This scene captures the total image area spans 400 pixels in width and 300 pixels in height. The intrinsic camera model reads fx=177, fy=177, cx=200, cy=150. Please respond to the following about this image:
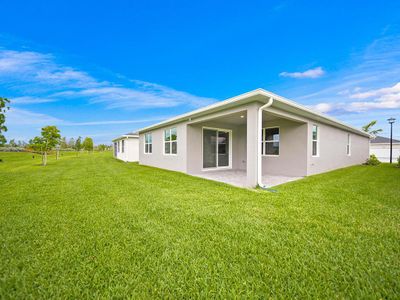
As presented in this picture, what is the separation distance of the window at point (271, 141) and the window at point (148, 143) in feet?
25.5

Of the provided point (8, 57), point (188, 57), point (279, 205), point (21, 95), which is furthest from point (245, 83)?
point (21, 95)

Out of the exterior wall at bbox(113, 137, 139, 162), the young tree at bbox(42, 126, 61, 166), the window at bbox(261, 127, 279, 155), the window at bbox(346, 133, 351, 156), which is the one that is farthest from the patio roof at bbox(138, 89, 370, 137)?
the young tree at bbox(42, 126, 61, 166)

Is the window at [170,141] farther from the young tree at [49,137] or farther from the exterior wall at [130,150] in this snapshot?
the young tree at [49,137]

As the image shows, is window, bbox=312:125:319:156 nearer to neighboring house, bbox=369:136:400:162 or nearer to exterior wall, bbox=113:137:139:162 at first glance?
exterior wall, bbox=113:137:139:162

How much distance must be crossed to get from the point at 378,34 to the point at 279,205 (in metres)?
10.9

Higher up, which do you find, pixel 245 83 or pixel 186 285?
pixel 245 83

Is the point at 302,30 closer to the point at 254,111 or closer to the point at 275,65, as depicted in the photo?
the point at 275,65

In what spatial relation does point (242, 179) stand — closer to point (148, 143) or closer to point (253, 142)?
point (253, 142)

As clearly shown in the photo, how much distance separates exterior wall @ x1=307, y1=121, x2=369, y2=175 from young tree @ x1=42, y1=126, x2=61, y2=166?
16.7 meters

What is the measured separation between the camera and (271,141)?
887 centimetres

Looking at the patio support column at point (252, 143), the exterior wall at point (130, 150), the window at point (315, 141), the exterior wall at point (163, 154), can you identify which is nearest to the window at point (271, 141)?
the window at point (315, 141)

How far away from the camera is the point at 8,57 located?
30.3ft

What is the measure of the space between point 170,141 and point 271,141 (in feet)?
18.0

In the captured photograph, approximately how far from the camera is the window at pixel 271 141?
8666mm
